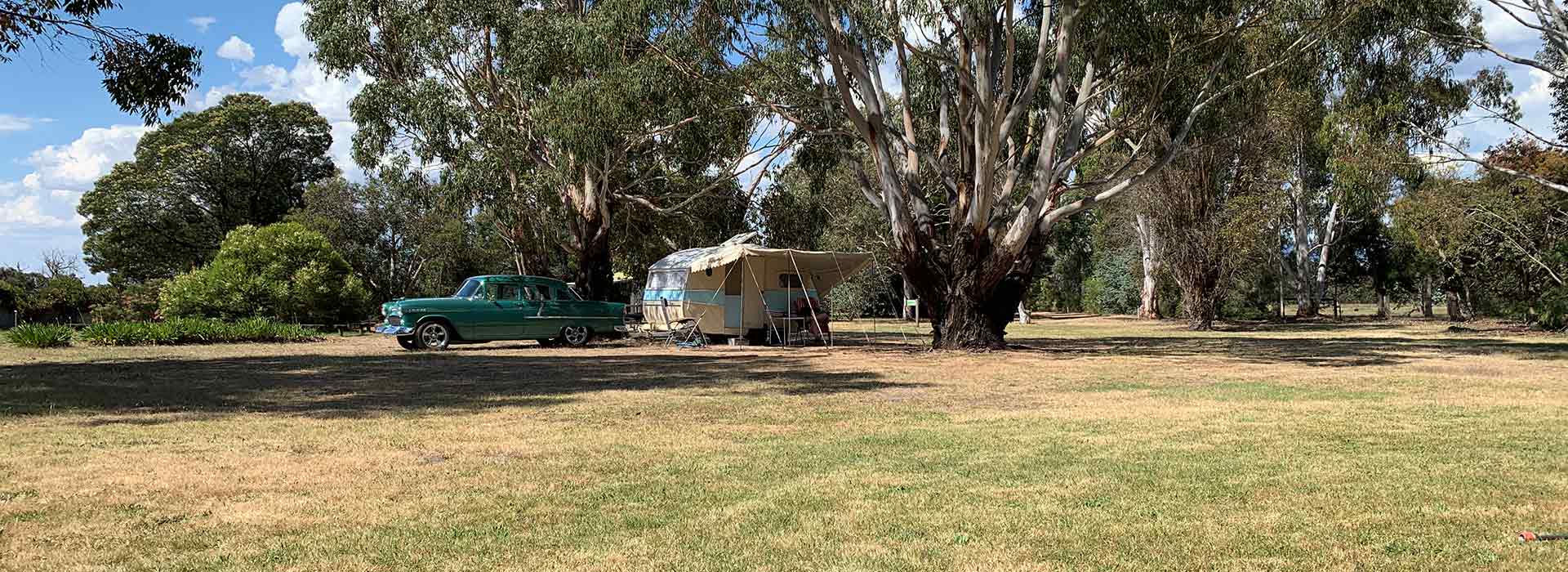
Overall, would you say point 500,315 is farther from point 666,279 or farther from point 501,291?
point 666,279

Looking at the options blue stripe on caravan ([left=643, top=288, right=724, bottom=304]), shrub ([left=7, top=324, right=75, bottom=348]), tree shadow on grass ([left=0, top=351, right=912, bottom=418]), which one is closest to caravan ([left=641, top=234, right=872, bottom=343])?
blue stripe on caravan ([left=643, top=288, right=724, bottom=304])

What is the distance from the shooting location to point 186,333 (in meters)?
20.6

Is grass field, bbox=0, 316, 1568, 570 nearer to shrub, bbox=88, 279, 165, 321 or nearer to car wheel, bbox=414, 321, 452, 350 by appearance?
car wheel, bbox=414, 321, 452, 350

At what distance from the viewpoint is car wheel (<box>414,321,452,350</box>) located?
773 inches

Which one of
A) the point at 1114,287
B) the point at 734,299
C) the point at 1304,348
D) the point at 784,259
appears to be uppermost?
the point at 1114,287

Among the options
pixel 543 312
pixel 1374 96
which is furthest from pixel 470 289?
pixel 1374 96

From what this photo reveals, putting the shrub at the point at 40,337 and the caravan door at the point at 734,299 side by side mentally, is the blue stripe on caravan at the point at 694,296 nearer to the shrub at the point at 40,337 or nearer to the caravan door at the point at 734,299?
the caravan door at the point at 734,299

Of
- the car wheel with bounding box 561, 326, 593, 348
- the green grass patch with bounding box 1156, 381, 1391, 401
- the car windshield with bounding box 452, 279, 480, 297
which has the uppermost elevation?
the car windshield with bounding box 452, 279, 480, 297

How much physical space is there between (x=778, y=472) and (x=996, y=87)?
14.9m

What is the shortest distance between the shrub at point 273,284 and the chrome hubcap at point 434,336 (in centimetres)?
804

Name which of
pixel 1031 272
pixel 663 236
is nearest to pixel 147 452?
pixel 1031 272

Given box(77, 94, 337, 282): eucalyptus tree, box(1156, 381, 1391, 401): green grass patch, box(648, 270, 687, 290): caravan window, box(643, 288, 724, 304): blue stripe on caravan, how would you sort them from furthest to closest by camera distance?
box(77, 94, 337, 282): eucalyptus tree < box(648, 270, 687, 290): caravan window < box(643, 288, 724, 304): blue stripe on caravan < box(1156, 381, 1391, 401): green grass patch

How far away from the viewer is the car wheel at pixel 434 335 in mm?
19625

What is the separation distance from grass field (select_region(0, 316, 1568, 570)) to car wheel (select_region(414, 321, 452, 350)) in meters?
6.18
